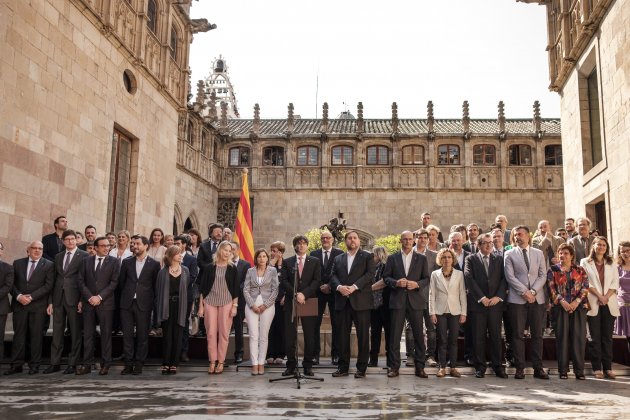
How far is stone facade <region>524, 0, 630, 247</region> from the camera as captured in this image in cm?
1066

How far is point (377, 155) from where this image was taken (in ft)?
87.9

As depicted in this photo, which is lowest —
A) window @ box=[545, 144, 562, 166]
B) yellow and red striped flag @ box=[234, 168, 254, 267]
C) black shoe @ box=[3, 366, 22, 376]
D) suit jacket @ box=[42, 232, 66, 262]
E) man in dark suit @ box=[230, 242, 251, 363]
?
black shoe @ box=[3, 366, 22, 376]

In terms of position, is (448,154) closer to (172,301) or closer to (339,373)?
(339,373)

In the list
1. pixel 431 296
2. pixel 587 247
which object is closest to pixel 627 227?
pixel 587 247

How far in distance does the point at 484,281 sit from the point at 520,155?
2097 cm

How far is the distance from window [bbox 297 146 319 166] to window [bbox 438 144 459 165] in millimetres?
6048

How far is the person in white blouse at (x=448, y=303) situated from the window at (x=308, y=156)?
1999cm

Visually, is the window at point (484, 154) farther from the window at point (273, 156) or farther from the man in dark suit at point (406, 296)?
the man in dark suit at point (406, 296)

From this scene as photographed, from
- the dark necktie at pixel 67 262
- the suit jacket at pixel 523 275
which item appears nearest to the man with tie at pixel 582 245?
the suit jacket at pixel 523 275

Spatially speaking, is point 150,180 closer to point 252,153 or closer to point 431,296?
point 431,296

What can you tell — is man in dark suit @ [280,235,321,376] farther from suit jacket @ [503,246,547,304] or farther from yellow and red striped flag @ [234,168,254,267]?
yellow and red striped flag @ [234,168,254,267]

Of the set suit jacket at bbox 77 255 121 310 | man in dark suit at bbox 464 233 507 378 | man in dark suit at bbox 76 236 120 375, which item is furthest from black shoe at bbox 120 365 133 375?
man in dark suit at bbox 464 233 507 378

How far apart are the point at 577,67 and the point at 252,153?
16638 mm

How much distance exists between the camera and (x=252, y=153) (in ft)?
88.6
